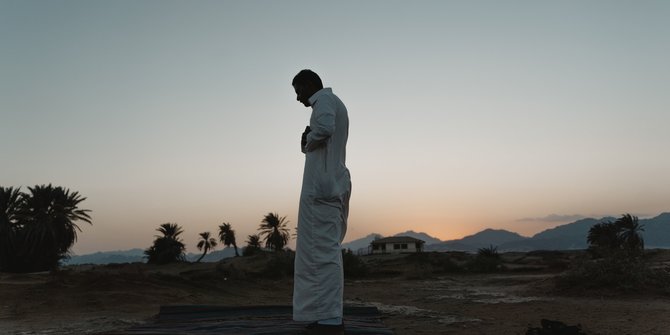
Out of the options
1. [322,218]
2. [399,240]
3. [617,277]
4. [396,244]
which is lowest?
[617,277]

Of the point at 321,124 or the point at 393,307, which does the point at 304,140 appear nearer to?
the point at 321,124

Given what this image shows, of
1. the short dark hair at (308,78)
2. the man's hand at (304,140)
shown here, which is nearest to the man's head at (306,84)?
the short dark hair at (308,78)

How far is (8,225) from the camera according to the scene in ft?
109

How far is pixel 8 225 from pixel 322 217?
37181 mm

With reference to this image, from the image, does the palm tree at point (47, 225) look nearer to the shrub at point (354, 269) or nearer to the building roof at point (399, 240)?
the shrub at point (354, 269)

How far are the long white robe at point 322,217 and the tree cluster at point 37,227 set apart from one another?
35304 mm

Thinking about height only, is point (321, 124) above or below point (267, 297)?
above

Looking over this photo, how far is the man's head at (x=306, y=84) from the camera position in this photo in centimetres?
420

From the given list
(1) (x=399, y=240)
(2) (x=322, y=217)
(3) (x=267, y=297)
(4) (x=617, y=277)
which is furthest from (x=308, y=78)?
(1) (x=399, y=240)

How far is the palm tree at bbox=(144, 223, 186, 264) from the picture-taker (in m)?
53.5

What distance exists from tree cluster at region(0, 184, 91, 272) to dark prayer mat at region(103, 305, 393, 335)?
107 feet

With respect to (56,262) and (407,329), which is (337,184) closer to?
(407,329)

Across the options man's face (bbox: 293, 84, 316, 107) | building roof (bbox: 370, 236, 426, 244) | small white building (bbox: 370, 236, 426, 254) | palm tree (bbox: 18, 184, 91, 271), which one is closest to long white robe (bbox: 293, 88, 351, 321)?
man's face (bbox: 293, 84, 316, 107)

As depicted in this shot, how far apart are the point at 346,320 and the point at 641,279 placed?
22.6 ft
